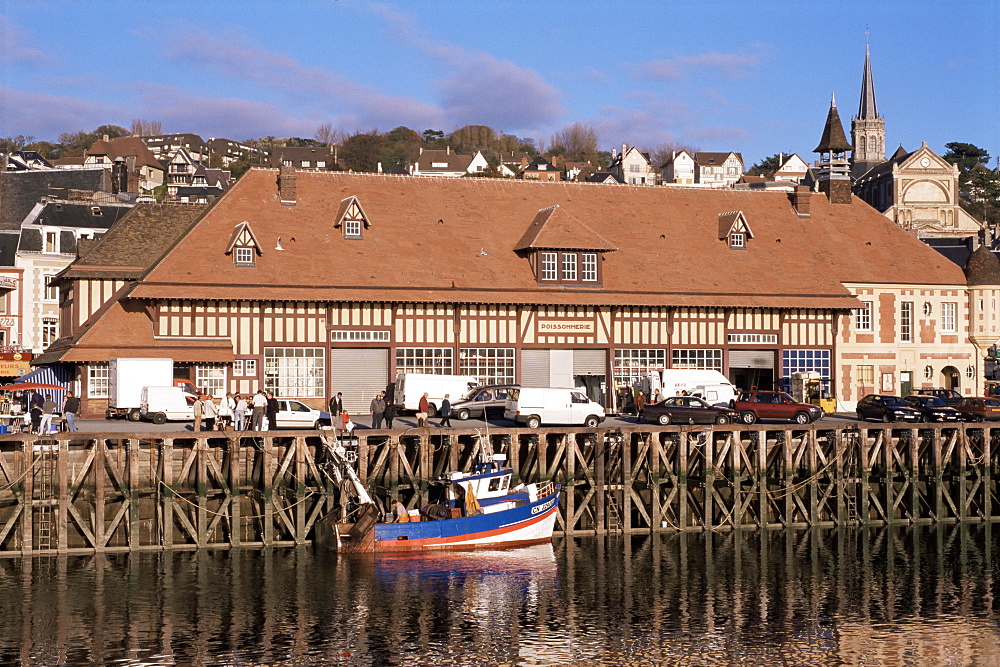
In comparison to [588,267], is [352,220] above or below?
above

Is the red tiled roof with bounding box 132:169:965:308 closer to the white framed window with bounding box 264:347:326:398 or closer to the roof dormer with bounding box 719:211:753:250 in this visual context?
the roof dormer with bounding box 719:211:753:250

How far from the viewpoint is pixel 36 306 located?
69.4m

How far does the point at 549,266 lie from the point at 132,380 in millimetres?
16393

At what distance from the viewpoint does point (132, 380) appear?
41156 mm

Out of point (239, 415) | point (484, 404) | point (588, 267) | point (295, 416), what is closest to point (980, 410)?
point (588, 267)

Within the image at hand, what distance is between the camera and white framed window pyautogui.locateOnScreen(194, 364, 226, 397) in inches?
1727

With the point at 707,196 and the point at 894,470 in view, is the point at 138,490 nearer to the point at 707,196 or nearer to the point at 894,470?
the point at 894,470

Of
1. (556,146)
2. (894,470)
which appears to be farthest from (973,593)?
(556,146)

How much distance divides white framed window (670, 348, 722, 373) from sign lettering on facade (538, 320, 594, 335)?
3615 mm

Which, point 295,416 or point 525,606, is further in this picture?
point 295,416

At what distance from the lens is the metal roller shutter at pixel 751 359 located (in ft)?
163

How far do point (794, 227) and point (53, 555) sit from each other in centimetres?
A: 3529

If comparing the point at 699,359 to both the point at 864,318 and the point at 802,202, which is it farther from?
the point at 802,202

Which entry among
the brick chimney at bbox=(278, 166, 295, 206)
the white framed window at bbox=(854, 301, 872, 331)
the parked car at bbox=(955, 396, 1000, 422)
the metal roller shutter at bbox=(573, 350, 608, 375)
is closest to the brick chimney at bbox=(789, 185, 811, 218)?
the white framed window at bbox=(854, 301, 872, 331)
